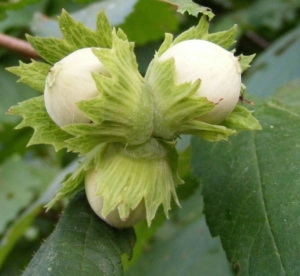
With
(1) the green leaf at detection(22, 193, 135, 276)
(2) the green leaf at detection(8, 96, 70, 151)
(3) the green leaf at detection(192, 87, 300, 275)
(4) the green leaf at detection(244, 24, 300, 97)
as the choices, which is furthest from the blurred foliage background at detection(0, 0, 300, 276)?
(2) the green leaf at detection(8, 96, 70, 151)

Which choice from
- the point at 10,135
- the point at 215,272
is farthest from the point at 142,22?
the point at 215,272

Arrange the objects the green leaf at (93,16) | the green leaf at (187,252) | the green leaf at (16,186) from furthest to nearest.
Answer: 1. the green leaf at (16,186)
2. the green leaf at (187,252)
3. the green leaf at (93,16)

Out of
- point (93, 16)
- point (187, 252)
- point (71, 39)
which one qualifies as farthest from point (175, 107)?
point (187, 252)

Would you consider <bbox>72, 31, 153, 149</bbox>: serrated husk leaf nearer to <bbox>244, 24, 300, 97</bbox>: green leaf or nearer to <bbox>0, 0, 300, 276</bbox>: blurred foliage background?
<bbox>0, 0, 300, 276</bbox>: blurred foliage background

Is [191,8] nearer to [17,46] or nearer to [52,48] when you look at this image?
[52,48]

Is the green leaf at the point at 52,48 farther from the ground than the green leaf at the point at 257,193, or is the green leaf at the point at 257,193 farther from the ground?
the green leaf at the point at 52,48

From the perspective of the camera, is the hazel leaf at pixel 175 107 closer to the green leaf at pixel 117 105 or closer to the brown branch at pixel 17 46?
the green leaf at pixel 117 105

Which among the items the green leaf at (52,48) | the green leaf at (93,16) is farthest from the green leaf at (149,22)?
the green leaf at (52,48)

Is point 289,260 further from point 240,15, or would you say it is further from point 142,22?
point 240,15
